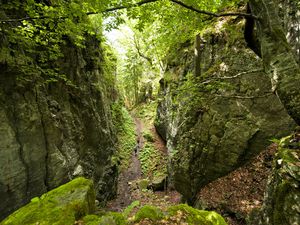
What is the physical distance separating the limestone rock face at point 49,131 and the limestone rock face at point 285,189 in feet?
23.2

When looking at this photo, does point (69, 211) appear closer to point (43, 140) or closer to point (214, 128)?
point (43, 140)

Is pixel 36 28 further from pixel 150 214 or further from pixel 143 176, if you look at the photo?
pixel 143 176

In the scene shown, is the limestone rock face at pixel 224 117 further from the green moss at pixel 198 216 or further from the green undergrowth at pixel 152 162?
the green undergrowth at pixel 152 162

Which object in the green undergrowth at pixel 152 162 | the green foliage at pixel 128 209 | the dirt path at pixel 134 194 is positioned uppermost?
the green foliage at pixel 128 209

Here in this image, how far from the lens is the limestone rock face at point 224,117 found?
23.6 ft

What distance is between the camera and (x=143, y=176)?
14.2 metres

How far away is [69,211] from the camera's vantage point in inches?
113

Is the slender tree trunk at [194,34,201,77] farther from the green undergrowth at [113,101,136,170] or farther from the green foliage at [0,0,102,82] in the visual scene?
the green undergrowth at [113,101,136,170]

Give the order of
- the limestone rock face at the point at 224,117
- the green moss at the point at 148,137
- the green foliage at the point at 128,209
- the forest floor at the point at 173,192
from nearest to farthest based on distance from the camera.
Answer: the green foliage at the point at 128,209 → the forest floor at the point at 173,192 → the limestone rock face at the point at 224,117 → the green moss at the point at 148,137

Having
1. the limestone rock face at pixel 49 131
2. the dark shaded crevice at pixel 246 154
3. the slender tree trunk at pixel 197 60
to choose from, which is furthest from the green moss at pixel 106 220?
the slender tree trunk at pixel 197 60

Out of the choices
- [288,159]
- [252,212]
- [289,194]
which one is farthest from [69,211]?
[252,212]

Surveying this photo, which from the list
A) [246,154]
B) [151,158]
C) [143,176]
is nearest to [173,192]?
[143,176]

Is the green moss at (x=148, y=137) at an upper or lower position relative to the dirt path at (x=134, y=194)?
upper

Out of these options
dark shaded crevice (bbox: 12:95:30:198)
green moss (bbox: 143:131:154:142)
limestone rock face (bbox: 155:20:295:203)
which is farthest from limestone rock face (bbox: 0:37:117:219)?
green moss (bbox: 143:131:154:142)
